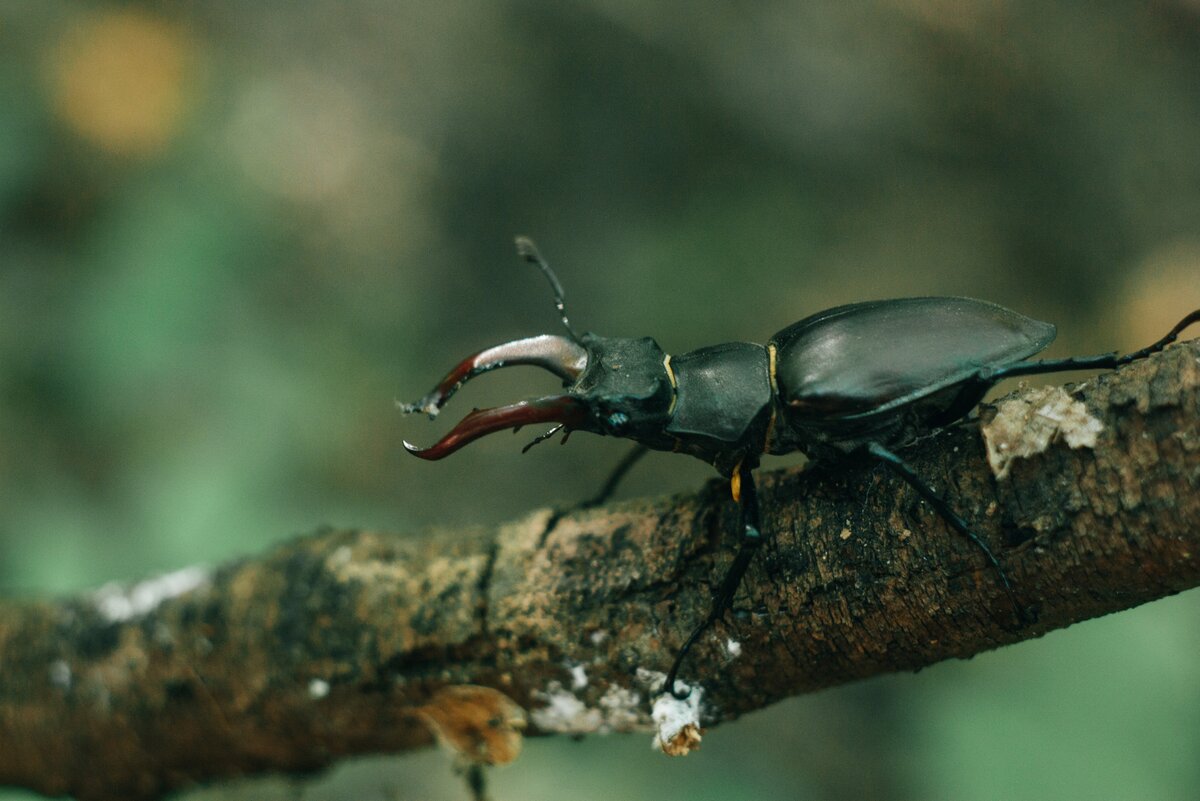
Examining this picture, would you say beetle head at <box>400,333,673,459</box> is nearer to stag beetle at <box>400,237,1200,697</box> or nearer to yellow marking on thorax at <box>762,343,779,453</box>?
stag beetle at <box>400,237,1200,697</box>

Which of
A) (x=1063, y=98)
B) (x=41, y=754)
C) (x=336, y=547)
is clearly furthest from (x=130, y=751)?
(x=1063, y=98)

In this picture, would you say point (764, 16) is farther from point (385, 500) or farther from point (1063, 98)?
point (385, 500)

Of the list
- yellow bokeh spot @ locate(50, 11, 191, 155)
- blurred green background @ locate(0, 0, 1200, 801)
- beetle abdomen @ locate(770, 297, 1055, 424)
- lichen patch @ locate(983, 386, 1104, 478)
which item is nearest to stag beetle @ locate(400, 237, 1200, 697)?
beetle abdomen @ locate(770, 297, 1055, 424)

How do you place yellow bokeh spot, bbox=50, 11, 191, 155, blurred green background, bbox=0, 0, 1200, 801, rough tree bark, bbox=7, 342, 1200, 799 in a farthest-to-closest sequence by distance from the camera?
1. yellow bokeh spot, bbox=50, 11, 191, 155
2. blurred green background, bbox=0, 0, 1200, 801
3. rough tree bark, bbox=7, 342, 1200, 799

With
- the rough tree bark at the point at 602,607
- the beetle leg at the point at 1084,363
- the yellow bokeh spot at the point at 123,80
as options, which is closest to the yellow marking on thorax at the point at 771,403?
the rough tree bark at the point at 602,607

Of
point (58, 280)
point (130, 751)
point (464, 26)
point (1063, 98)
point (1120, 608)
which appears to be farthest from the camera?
point (464, 26)

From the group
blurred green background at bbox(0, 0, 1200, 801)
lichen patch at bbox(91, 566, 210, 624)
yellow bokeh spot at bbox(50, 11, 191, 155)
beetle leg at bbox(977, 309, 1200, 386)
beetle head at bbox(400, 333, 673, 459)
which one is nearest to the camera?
beetle leg at bbox(977, 309, 1200, 386)

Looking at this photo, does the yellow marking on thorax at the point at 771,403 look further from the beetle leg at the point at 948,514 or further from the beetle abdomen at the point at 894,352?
the beetle leg at the point at 948,514
